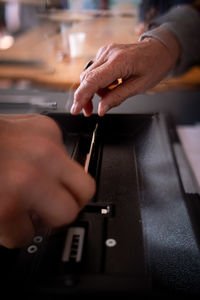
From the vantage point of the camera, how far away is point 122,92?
0.61 meters

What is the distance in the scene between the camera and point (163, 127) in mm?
807

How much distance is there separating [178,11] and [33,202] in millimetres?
819

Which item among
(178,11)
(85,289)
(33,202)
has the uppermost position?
(178,11)

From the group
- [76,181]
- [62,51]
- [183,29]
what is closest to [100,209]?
[76,181]

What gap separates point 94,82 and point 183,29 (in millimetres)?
448

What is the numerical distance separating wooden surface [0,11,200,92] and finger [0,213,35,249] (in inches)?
16.9

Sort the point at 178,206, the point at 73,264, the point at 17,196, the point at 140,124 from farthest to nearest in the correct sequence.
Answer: the point at 140,124
the point at 178,206
the point at 73,264
the point at 17,196

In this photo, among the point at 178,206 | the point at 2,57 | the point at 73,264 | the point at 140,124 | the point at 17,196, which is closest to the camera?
the point at 17,196

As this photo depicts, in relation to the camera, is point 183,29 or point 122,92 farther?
point 183,29

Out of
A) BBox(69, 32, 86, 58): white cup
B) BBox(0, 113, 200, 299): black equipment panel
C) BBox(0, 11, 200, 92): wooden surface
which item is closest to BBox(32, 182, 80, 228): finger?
BBox(0, 113, 200, 299): black equipment panel

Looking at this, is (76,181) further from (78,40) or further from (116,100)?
(78,40)

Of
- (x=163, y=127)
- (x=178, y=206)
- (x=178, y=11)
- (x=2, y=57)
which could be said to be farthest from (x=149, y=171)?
(x=2, y=57)

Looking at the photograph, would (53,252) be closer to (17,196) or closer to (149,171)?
(17,196)

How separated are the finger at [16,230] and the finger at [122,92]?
0.32 m
